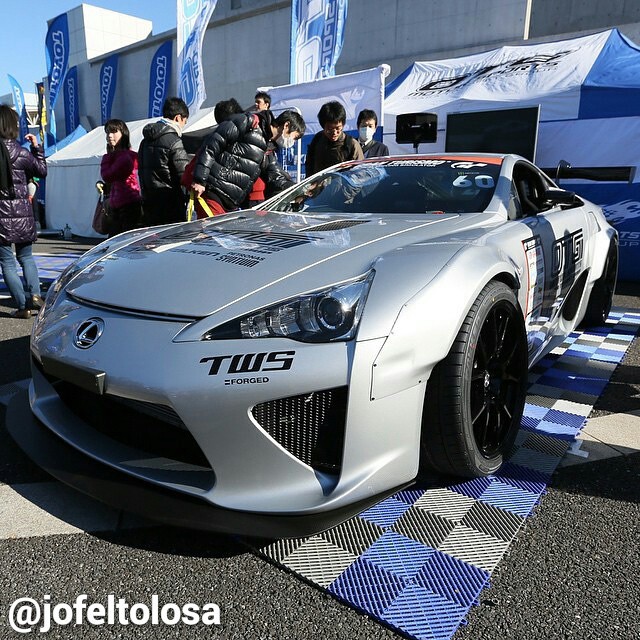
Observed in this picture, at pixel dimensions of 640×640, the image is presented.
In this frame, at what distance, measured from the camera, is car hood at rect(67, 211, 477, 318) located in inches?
64.7

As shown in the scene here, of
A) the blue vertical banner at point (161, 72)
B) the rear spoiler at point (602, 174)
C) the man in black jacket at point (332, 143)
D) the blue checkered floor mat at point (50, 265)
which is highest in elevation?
the blue vertical banner at point (161, 72)

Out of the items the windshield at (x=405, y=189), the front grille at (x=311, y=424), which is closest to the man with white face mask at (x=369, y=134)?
the windshield at (x=405, y=189)

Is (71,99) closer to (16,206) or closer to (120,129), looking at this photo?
(120,129)

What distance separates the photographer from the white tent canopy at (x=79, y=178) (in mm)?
11414

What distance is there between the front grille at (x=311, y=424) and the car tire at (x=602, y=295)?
294 cm

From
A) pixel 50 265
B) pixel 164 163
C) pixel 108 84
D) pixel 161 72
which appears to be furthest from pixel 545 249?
pixel 108 84

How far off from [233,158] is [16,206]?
1.70 metres

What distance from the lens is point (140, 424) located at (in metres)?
1.64

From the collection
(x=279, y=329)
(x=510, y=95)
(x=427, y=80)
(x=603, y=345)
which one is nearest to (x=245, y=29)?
(x=427, y=80)

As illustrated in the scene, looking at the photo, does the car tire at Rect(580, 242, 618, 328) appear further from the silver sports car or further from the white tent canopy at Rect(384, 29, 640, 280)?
the white tent canopy at Rect(384, 29, 640, 280)

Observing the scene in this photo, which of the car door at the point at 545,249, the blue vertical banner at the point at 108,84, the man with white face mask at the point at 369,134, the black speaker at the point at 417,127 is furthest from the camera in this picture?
the blue vertical banner at the point at 108,84

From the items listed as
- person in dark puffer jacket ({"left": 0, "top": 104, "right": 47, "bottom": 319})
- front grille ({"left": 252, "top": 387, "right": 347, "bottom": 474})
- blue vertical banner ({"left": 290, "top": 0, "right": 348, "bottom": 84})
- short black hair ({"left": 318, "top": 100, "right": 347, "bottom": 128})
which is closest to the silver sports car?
front grille ({"left": 252, "top": 387, "right": 347, "bottom": 474})

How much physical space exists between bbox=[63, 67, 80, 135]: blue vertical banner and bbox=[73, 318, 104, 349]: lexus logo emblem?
2467cm

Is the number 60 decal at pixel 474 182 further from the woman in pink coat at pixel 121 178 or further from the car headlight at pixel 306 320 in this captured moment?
the woman in pink coat at pixel 121 178
